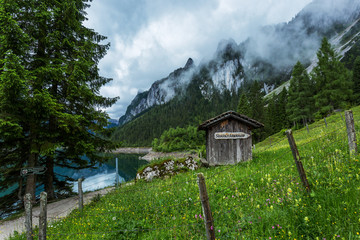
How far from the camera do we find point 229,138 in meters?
11.5

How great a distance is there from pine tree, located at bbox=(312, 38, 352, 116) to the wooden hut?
32716mm

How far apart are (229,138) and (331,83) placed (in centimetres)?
3551

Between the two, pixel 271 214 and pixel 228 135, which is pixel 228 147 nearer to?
pixel 228 135

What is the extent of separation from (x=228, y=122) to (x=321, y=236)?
911 centimetres

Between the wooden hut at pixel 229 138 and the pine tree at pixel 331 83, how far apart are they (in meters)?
32.7

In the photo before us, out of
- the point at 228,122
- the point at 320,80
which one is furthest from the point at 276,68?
the point at 228,122

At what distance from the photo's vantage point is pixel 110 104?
41.2 feet

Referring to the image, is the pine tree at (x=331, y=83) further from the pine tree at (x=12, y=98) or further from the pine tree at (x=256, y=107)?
the pine tree at (x=12, y=98)

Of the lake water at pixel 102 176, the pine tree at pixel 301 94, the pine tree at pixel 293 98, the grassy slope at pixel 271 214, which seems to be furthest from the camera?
the pine tree at pixel 293 98

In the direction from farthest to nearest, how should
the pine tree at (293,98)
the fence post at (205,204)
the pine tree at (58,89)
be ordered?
the pine tree at (293,98) → the pine tree at (58,89) → the fence post at (205,204)

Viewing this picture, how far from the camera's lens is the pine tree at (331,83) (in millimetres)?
32250

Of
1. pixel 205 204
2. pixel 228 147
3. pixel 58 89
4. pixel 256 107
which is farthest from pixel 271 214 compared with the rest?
pixel 256 107

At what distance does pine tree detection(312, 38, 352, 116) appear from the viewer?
32.2 metres

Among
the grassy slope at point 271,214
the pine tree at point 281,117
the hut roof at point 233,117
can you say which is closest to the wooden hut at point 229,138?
the hut roof at point 233,117
